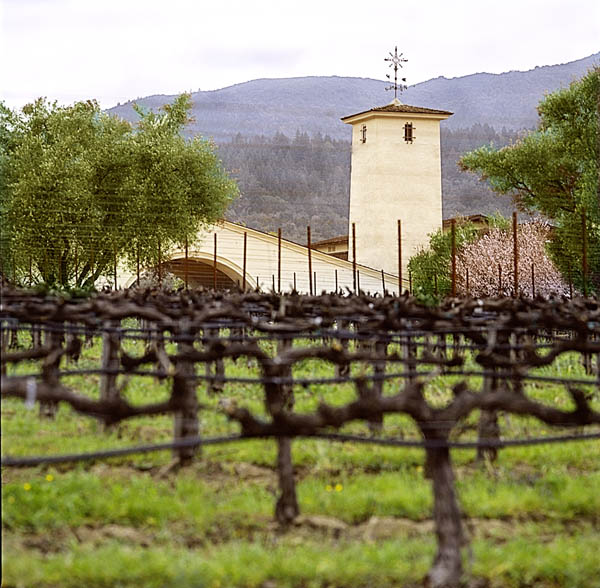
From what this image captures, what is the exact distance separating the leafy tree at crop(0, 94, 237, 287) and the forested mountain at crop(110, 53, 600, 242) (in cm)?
1812

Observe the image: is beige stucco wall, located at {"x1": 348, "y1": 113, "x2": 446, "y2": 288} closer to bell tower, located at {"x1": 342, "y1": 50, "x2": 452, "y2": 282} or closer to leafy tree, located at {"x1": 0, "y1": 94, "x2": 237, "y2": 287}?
bell tower, located at {"x1": 342, "y1": 50, "x2": 452, "y2": 282}

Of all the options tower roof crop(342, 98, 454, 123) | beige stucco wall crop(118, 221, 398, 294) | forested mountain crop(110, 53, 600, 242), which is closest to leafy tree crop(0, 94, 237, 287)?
beige stucco wall crop(118, 221, 398, 294)

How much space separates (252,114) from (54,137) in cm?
12544

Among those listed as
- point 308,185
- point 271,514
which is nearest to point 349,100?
point 308,185

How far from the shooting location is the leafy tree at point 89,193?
30812 millimetres

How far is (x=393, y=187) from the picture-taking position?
205 ft

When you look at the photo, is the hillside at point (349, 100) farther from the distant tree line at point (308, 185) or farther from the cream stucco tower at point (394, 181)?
the cream stucco tower at point (394, 181)

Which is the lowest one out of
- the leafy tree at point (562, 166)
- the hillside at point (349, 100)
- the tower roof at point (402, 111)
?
the leafy tree at point (562, 166)

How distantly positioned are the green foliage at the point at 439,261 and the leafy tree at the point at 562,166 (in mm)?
5140

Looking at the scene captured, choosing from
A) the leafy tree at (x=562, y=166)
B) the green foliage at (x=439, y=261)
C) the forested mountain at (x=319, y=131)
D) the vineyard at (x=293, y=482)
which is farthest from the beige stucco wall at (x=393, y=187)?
the vineyard at (x=293, y=482)

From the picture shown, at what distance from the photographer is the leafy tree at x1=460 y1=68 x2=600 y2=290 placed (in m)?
35.2

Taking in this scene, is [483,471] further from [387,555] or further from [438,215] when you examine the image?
[438,215]

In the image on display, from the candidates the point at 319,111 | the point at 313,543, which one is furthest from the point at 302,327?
the point at 319,111

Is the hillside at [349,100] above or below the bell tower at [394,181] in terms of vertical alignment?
above
